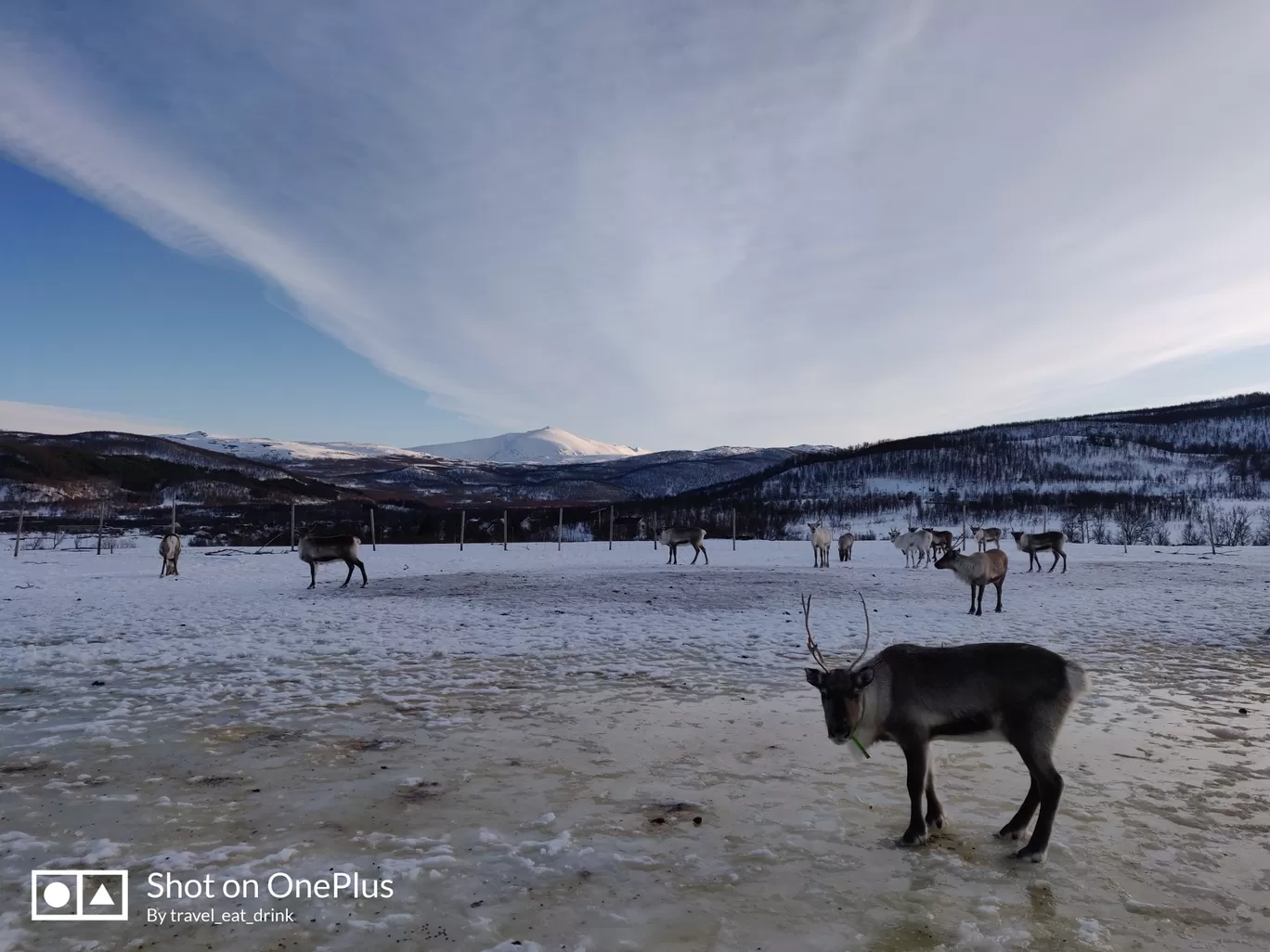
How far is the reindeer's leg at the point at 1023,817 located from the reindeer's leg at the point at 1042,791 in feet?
0.09

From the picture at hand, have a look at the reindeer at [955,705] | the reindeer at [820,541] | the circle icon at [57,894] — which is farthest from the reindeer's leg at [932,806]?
the reindeer at [820,541]

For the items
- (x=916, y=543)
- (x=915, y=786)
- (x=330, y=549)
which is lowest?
(x=915, y=786)

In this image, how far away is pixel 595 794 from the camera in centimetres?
507

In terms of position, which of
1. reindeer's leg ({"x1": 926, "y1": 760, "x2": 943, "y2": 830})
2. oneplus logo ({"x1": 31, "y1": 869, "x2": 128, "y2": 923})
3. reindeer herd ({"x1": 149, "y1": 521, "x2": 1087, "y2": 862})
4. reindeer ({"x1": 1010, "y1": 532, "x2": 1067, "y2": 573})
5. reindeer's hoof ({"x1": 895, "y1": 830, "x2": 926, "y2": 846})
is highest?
reindeer ({"x1": 1010, "y1": 532, "x2": 1067, "y2": 573})

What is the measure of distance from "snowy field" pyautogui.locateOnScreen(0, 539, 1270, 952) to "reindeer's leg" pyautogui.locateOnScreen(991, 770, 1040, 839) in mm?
161

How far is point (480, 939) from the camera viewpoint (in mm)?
3305

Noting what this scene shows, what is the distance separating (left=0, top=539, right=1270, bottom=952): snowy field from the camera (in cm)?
348

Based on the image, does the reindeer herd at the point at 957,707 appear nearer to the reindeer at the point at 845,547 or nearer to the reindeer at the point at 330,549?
the reindeer at the point at 330,549

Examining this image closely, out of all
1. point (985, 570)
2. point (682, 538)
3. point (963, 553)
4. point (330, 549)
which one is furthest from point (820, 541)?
point (330, 549)

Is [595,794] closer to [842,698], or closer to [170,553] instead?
[842,698]

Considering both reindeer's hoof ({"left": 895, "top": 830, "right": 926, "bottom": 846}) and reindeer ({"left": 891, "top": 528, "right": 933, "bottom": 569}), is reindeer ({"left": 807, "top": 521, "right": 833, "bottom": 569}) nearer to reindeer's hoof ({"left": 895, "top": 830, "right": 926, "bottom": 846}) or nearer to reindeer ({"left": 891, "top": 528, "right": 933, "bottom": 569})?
reindeer ({"left": 891, "top": 528, "right": 933, "bottom": 569})

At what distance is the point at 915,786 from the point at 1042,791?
0.74 metres

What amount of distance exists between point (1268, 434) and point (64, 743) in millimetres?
159396

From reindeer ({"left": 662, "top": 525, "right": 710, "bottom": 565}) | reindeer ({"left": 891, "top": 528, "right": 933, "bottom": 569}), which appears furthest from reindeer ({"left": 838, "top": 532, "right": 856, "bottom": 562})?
Answer: reindeer ({"left": 662, "top": 525, "right": 710, "bottom": 565})
